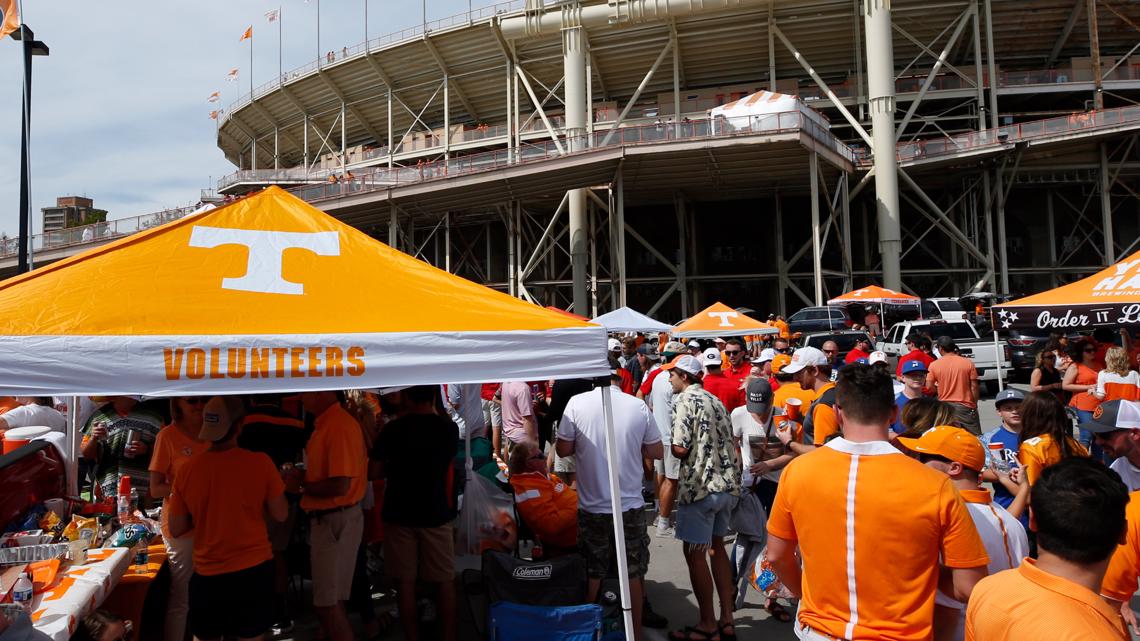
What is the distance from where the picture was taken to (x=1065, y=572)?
1940 mm

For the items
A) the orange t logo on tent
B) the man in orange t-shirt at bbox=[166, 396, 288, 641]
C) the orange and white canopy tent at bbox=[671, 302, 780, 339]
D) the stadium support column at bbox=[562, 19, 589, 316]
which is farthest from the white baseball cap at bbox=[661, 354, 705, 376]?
the stadium support column at bbox=[562, 19, 589, 316]

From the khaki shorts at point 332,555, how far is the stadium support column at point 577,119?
24.0m

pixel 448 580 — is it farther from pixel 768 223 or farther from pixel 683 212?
pixel 768 223

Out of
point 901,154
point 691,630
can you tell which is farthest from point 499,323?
point 901,154

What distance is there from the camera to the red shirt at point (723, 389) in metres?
7.74

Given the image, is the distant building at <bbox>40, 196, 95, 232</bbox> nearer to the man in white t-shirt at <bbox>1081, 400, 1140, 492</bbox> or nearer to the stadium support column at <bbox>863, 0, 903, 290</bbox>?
the stadium support column at <bbox>863, 0, 903, 290</bbox>

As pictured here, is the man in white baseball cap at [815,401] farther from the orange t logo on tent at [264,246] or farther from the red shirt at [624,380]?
the orange t logo on tent at [264,246]

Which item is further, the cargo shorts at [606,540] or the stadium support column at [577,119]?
the stadium support column at [577,119]

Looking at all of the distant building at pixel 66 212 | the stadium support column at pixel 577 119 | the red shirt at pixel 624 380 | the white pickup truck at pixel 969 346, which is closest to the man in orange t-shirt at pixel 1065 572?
the red shirt at pixel 624 380

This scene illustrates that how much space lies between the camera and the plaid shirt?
4734 millimetres

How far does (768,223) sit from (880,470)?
34.9 metres

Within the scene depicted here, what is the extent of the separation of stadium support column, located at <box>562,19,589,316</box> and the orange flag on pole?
18.0 metres

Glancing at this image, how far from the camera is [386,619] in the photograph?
16.8 feet

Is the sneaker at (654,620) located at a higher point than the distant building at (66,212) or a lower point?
lower
